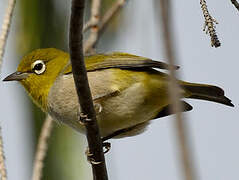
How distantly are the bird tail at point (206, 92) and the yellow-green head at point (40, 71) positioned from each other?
1293 mm

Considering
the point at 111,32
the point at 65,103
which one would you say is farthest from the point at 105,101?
the point at 111,32

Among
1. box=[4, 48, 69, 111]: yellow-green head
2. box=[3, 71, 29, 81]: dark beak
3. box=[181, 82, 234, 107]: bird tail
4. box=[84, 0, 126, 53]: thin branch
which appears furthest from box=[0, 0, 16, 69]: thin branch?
box=[181, 82, 234, 107]: bird tail

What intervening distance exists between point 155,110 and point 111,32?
151 cm

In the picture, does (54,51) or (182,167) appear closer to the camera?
(182,167)

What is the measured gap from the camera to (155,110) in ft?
13.5

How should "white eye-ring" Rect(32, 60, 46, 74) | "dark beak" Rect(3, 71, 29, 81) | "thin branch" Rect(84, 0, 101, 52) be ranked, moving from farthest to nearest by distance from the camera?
"white eye-ring" Rect(32, 60, 46, 74), "dark beak" Rect(3, 71, 29, 81), "thin branch" Rect(84, 0, 101, 52)

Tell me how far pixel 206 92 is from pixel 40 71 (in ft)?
5.56

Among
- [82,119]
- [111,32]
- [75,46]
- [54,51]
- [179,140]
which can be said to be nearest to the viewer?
[179,140]

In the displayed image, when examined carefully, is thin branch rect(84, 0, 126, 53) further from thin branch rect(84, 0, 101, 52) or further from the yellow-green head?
the yellow-green head

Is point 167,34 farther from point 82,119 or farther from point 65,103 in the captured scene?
point 65,103

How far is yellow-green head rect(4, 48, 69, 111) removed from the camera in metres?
4.43

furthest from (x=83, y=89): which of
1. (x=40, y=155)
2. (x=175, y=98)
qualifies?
(x=175, y=98)

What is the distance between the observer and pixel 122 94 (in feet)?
13.1

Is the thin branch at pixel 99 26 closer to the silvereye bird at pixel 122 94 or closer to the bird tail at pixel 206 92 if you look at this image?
the silvereye bird at pixel 122 94
